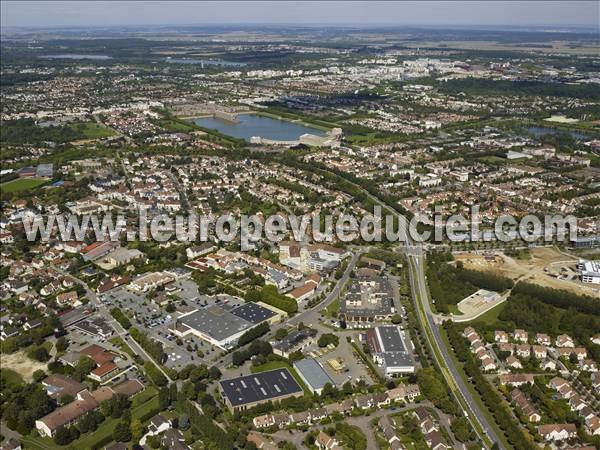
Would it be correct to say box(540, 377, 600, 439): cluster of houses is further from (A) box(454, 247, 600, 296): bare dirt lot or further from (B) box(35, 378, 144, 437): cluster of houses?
(B) box(35, 378, 144, 437): cluster of houses

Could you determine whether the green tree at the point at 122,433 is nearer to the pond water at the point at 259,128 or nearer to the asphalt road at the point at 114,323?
the asphalt road at the point at 114,323

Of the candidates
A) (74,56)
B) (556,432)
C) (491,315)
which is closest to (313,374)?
(556,432)

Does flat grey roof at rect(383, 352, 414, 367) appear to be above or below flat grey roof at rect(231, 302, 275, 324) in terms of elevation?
above

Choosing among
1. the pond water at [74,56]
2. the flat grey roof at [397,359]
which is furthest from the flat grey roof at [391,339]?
the pond water at [74,56]

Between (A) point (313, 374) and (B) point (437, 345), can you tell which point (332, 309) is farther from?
(A) point (313, 374)

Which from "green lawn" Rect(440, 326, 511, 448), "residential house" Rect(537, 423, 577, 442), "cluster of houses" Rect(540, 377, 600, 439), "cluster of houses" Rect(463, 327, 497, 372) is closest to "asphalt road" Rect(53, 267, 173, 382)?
"green lawn" Rect(440, 326, 511, 448)

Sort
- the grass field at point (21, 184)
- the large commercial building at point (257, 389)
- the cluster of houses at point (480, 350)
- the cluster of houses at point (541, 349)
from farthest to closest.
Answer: the grass field at point (21, 184) < the cluster of houses at point (541, 349) < the cluster of houses at point (480, 350) < the large commercial building at point (257, 389)
